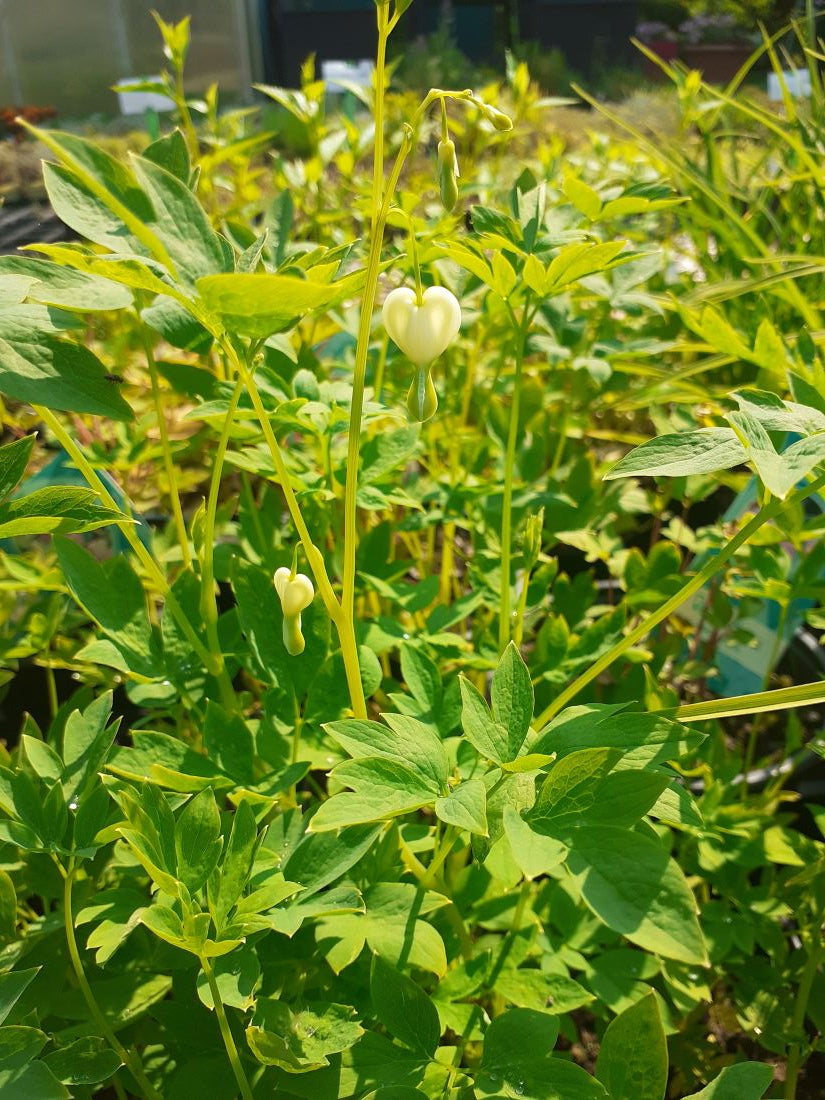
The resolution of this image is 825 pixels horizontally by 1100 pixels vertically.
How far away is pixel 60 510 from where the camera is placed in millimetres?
498

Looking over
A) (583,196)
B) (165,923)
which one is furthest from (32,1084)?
(583,196)

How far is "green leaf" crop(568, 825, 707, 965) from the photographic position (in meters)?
0.42

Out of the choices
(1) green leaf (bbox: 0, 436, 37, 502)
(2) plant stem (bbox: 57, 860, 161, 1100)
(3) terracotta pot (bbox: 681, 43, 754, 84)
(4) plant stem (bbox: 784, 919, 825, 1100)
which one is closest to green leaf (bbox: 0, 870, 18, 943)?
(2) plant stem (bbox: 57, 860, 161, 1100)

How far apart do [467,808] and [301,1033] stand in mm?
183

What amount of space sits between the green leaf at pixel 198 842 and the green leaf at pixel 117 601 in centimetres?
19

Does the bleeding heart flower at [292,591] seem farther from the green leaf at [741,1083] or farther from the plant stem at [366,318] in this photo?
the green leaf at [741,1083]

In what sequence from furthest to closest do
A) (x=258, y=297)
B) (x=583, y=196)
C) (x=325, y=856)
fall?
(x=583, y=196) → (x=325, y=856) → (x=258, y=297)

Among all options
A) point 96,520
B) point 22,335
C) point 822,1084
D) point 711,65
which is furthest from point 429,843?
point 711,65

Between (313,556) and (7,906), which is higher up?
(313,556)

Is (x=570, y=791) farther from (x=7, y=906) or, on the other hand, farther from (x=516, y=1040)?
(x=7, y=906)

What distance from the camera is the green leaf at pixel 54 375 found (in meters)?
0.50

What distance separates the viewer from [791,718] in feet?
2.97

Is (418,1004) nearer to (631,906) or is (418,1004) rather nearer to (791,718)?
(631,906)

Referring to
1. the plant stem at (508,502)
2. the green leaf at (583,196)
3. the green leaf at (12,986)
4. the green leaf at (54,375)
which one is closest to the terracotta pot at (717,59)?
the green leaf at (583,196)
